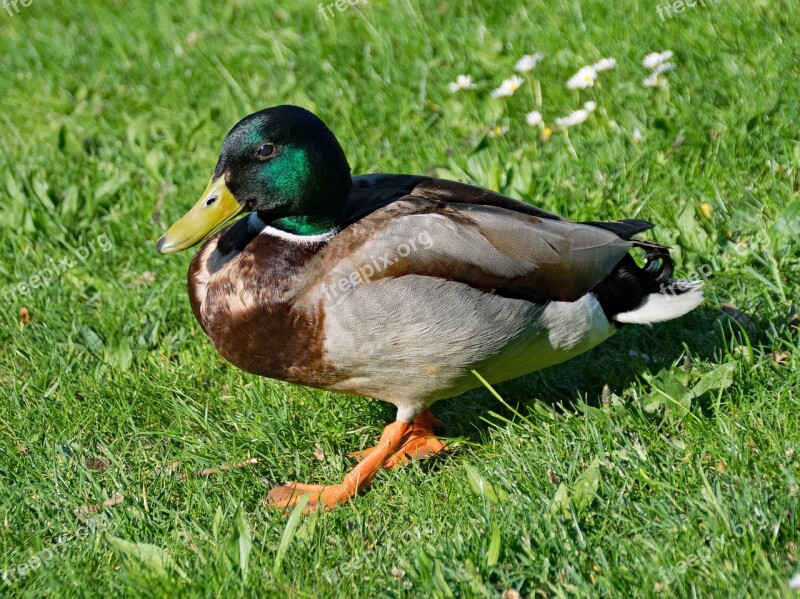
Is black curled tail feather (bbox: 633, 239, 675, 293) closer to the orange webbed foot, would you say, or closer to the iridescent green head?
the orange webbed foot

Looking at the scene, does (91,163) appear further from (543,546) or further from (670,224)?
(543,546)

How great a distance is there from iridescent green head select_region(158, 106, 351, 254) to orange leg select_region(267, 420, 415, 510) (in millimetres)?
832

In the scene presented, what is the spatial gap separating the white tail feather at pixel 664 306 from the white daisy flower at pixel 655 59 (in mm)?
1788

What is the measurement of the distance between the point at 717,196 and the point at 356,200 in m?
1.69

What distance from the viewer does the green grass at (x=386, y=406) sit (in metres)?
A: 2.86

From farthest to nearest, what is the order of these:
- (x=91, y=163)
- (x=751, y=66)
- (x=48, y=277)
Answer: (x=91, y=163) → (x=751, y=66) → (x=48, y=277)

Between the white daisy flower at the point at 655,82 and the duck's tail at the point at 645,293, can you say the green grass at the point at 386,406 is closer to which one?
the white daisy flower at the point at 655,82

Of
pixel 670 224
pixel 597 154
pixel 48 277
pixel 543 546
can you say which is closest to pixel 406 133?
pixel 597 154

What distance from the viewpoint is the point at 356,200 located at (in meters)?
3.62

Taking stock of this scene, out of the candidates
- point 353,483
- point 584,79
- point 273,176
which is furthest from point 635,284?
point 584,79

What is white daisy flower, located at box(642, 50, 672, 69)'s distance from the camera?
5.03 meters

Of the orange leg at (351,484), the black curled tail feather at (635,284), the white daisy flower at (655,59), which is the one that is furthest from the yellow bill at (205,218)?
the white daisy flower at (655,59)

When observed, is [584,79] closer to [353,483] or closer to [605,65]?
[605,65]

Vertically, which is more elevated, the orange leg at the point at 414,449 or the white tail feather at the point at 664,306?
the white tail feather at the point at 664,306
